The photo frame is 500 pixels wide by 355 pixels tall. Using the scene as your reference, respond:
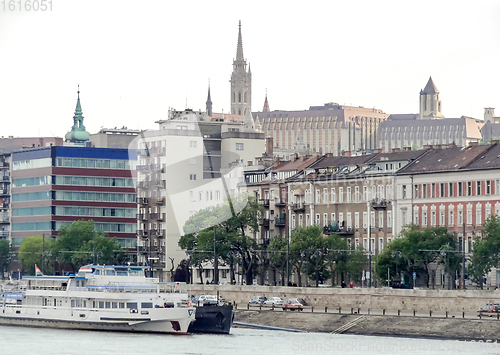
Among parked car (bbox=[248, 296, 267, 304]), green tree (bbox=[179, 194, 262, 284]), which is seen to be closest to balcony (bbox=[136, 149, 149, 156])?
green tree (bbox=[179, 194, 262, 284])

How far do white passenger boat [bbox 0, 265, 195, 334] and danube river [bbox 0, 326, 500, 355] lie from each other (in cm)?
143

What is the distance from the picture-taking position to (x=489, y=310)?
107812 mm

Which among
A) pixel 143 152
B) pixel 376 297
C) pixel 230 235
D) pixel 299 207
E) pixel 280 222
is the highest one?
pixel 143 152

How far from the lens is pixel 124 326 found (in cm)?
11212

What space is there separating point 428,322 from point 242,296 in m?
34.8

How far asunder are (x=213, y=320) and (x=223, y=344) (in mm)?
11623

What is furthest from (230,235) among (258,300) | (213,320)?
(213,320)

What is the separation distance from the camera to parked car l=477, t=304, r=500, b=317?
106 meters

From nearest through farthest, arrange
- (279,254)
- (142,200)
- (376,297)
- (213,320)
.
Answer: (213,320), (376,297), (279,254), (142,200)

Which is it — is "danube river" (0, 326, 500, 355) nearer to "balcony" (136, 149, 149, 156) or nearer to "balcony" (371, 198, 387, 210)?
"balcony" (371, 198, 387, 210)

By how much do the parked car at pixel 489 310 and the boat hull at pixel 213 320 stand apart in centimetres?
→ 2031

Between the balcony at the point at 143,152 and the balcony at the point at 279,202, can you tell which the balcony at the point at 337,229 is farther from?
the balcony at the point at 143,152

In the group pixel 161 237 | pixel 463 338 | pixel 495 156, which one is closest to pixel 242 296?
pixel 495 156

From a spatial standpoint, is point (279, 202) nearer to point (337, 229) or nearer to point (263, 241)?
point (263, 241)
